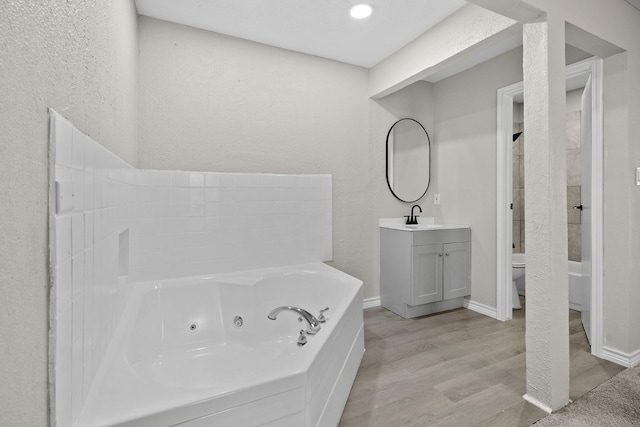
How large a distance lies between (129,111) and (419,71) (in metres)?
2.09

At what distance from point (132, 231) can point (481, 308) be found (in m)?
3.05

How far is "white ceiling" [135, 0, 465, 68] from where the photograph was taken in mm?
2135

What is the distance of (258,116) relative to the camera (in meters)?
2.64

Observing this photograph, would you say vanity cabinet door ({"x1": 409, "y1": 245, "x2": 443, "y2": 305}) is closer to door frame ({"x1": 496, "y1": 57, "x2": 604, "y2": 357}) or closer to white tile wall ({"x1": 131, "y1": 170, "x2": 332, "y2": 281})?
door frame ({"x1": 496, "y1": 57, "x2": 604, "y2": 357})

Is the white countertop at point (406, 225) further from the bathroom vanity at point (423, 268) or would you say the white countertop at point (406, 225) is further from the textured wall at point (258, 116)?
the textured wall at point (258, 116)

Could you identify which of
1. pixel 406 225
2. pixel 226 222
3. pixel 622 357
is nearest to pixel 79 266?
pixel 226 222

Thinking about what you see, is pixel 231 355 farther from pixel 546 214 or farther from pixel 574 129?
pixel 574 129

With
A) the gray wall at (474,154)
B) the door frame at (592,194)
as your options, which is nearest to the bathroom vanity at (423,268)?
the gray wall at (474,154)

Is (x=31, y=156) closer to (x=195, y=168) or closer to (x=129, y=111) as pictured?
(x=129, y=111)

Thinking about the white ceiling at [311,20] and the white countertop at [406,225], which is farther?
the white countertop at [406,225]

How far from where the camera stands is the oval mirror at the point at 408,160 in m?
3.28

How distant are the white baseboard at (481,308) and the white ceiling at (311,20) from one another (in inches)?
96.7

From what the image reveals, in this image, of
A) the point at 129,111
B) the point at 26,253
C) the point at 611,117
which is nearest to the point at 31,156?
the point at 26,253

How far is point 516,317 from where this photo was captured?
291cm
